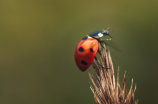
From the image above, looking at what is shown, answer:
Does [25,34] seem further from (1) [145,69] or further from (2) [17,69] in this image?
(1) [145,69]

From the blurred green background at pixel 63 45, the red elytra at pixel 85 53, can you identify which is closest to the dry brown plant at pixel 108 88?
Result: the red elytra at pixel 85 53

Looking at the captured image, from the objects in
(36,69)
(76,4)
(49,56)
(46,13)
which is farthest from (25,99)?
(76,4)

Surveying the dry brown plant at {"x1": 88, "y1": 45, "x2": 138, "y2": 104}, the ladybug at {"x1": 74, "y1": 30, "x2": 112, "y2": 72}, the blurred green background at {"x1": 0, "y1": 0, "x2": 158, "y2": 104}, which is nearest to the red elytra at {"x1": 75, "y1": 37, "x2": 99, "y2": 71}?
the ladybug at {"x1": 74, "y1": 30, "x2": 112, "y2": 72}

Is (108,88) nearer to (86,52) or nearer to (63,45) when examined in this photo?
(86,52)

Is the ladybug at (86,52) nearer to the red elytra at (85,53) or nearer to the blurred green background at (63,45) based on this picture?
the red elytra at (85,53)

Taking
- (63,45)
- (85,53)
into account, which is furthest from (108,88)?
(63,45)

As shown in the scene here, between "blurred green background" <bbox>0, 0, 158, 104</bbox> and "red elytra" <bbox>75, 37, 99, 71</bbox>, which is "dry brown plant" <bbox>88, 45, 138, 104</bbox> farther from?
"blurred green background" <bbox>0, 0, 158, 104</bbox>
